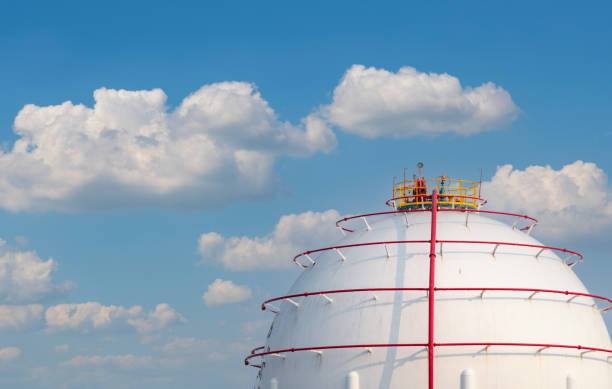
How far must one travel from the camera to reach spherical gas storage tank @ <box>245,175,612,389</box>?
2533 cm

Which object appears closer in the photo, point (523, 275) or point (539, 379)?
point (539, 379)

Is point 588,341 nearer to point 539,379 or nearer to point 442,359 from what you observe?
point 539,379

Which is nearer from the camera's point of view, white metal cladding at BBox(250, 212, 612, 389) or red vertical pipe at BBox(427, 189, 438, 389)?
red vertical pipe at BBox(427, 189, 438, 389)

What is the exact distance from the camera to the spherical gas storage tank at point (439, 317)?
25.3 m

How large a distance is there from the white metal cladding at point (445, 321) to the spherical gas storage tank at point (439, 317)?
0.03 metres

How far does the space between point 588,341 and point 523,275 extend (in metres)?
3.04

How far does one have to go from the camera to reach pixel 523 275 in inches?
1094

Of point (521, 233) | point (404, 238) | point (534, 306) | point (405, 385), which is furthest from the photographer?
point (521, 233)

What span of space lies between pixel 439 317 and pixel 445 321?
224 mm

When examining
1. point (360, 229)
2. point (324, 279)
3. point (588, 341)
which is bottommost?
point (588, 341)

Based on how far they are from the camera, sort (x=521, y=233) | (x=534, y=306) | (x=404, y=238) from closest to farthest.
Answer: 1. (x=534, y=306)
2. (x=404, y=238)
3. (x=521, y=233)

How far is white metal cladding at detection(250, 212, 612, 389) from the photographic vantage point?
997 inches

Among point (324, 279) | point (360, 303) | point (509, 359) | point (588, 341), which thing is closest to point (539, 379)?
point (509, 359)

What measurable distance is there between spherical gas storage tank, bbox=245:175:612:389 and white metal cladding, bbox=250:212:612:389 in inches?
1.3
